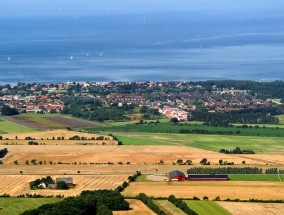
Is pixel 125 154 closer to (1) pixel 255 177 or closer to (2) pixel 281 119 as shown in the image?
(1) pixel 255 177

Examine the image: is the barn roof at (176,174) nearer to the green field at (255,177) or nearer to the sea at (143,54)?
the green field at (255,177)

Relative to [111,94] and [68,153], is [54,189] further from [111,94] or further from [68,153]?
[111,94]

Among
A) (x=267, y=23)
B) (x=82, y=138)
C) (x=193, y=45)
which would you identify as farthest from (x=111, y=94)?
(x=267, y=23)

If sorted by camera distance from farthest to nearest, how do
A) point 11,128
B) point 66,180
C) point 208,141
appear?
point 11,128 < point 208,141 < point 66,180

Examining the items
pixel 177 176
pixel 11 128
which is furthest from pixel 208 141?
pixel 11 128

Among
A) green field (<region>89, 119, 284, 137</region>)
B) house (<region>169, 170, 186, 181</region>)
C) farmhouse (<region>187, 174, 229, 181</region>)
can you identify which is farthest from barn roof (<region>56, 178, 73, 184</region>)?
green field (<region>89, 119, 284, 137</region>)

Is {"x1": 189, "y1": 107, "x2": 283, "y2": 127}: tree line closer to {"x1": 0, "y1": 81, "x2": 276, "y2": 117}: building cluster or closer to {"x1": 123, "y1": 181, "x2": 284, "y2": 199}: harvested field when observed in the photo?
{"x1": 0, "y1": 81, "x2": 276, "y2": 117}: building cluster
